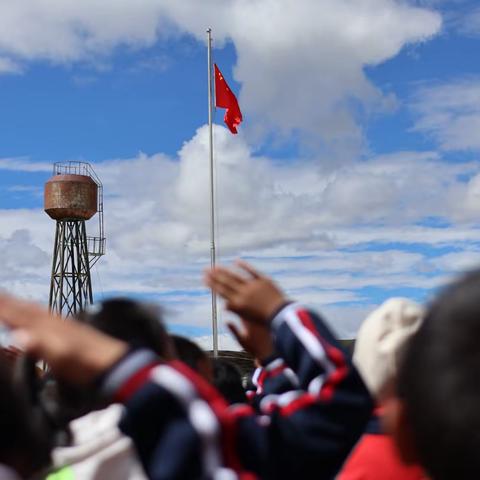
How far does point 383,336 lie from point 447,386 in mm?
1836

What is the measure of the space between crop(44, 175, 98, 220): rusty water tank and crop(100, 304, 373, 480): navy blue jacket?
4236 centimetres

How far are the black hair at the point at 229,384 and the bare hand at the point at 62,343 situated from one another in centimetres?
354

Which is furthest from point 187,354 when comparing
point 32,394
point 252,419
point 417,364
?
point 417,364

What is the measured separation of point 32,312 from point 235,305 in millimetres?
551

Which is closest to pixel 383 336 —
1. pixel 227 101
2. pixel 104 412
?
pixel 104 412

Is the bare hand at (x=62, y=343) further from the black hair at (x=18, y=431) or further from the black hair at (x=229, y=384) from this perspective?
the black hair at (x=229, y=384)

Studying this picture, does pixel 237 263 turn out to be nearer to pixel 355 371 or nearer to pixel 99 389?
pixel 355 371

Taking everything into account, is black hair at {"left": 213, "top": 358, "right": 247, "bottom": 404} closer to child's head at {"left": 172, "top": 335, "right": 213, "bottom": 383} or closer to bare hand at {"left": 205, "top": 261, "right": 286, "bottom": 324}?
child's head at {"left": 172, "top": 335, "right": 213, "bottom": 383}

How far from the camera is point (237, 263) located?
→ 2016 millimetres

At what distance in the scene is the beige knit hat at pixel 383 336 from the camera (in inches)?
119

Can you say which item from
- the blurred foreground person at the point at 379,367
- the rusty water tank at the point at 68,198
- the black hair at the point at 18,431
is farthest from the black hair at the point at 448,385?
the rusty water tank at the point at 68,198

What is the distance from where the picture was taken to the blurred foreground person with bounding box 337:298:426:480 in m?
2.89

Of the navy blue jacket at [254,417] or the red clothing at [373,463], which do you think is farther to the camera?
the red clothing at [373,463]

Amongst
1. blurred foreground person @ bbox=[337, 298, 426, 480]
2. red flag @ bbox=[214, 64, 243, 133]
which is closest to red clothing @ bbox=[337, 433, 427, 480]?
blurred foreground person @ bbox=[337, 298, 426, 480]
